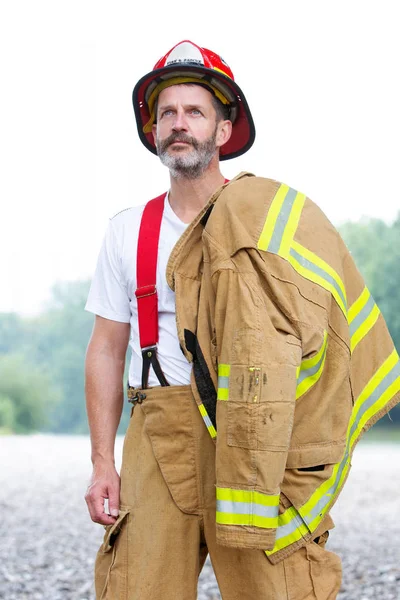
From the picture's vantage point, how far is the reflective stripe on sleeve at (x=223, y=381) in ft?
7.29

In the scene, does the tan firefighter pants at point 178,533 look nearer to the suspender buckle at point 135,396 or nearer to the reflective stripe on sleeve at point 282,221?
the suspender buckle at point 135,396

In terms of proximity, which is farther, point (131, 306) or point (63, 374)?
point (63, 374)

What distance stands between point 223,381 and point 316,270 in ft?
1.35

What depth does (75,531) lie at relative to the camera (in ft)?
30.7

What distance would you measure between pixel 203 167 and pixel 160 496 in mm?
974

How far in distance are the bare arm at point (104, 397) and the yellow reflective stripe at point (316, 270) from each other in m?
0.64

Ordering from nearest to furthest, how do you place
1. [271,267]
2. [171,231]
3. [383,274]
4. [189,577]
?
[271,267]
[189,577]
[171,231]
[383,274]

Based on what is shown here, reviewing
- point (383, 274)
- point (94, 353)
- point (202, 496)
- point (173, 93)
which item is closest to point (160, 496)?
point (202, 496)

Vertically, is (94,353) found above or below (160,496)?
above

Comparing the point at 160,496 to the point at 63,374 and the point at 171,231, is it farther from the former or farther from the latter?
the point at 63,374

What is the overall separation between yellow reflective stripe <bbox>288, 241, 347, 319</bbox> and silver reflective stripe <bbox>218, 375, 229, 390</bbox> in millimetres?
354

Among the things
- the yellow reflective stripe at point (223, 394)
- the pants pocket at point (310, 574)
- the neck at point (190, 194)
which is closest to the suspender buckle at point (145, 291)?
the neck at point (190, 194)

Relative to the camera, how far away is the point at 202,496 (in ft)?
8.11

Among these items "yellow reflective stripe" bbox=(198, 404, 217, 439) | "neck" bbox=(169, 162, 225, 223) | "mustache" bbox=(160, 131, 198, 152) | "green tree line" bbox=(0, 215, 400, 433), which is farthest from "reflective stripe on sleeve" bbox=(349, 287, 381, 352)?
"green tree line" bbox=(0, 215, 400, 433)
